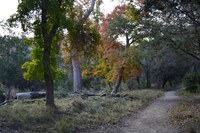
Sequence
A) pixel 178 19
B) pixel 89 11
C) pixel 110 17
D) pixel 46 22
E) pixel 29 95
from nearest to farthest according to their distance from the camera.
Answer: pixel 46 22 < pixel 178 19 < pixel 89 11 < pixel 29 95 < pixel 110 17

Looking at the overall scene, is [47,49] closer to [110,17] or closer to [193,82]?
[110,17]

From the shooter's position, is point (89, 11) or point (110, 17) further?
point (110, 17)

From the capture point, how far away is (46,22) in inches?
541

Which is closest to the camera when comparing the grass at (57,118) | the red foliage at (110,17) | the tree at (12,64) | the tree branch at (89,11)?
the grass at (57,118)

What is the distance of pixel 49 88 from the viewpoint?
14312mm

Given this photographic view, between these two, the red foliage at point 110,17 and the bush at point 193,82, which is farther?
the bush at point 193,82

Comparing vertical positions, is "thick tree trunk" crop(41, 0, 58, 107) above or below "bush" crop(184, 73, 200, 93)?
above

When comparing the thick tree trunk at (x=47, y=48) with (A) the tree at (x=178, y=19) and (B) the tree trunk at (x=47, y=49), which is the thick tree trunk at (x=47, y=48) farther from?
(A) the tree at (x=178, y=19)

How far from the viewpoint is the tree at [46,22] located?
511 inches

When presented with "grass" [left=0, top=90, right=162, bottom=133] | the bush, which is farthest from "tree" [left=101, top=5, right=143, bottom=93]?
"grass" [left=0, top=90, right=162, bottom=133]

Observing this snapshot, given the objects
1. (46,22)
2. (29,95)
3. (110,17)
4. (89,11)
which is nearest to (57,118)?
(46,22)

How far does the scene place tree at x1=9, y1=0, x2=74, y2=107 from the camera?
42.5ft

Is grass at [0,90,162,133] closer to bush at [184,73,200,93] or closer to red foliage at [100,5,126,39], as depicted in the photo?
red foliage at [100,5,126,39]

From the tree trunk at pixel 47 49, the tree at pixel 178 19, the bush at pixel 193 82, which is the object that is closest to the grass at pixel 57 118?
the tree trunk at pixel 47 49
